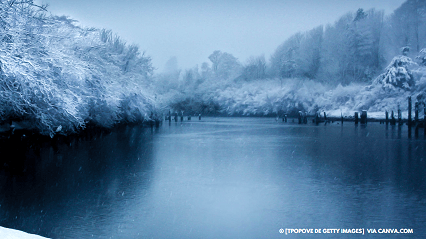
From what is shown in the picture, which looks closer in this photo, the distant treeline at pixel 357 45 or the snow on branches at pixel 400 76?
the snow on branches at pixel 400 76

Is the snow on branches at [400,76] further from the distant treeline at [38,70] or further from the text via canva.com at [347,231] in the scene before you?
the text via canva.com at [347,231]

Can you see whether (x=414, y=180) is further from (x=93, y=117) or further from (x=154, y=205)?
(x=93, y=117)

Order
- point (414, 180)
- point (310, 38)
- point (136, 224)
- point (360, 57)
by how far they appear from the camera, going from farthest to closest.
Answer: point (310, 38)
point (360, 57)
point (414, 180)
point (136, 224)

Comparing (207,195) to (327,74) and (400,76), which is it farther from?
(327,74)

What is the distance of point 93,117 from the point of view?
27250 mm

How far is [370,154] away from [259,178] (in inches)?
280

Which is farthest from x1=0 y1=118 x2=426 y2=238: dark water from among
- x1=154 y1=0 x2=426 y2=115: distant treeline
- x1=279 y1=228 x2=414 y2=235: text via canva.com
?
x1=154 y1=0 x2=426 y2=115: distant treeline

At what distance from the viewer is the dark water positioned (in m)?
6.39

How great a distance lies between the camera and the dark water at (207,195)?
21.0ft

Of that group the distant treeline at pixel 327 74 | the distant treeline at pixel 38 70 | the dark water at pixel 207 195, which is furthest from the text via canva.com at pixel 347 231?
the distant treeline at pixel 327 74

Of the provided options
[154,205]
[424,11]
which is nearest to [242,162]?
[154,205]

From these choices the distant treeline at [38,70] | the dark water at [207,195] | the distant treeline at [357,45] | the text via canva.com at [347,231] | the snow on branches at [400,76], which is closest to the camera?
the text via canva.com at [347,231]

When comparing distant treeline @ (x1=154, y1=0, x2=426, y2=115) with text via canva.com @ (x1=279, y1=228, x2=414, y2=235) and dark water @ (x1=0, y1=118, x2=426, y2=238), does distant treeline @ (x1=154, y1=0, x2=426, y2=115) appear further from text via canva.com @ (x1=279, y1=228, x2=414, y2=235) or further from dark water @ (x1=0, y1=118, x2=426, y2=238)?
text via canva.com @ (x1=279, y1=228, x2=414, y2=235)

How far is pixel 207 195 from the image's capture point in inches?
339
